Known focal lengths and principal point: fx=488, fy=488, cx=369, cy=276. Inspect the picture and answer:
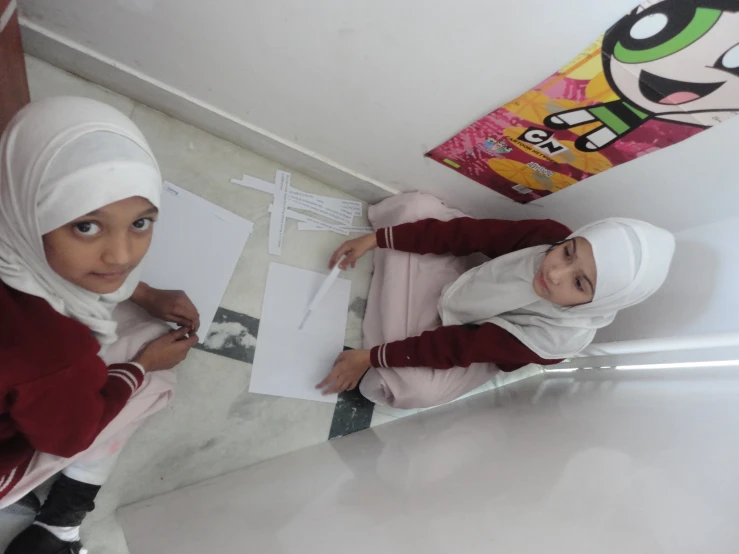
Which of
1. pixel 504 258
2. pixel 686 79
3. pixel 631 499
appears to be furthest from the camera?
pixel 504 258

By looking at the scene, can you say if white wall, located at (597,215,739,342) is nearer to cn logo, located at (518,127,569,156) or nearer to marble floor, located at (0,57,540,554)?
cn logo, located at (518,127,569,156)

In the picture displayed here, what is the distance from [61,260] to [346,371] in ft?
2.03

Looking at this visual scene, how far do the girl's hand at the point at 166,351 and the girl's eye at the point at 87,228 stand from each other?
320 mm

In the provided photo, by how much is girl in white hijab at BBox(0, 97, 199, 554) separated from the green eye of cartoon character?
60 cm

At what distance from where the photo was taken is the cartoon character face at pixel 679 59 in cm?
54

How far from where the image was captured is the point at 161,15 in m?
0.78

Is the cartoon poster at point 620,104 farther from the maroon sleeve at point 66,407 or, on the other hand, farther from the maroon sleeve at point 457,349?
the maroon sleeve at point 66,407

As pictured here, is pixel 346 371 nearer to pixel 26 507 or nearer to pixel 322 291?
pixel 322 291

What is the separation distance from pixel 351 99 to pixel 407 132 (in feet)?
0.42

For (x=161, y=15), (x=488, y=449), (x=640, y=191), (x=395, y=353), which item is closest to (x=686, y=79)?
(x=640, y=191)

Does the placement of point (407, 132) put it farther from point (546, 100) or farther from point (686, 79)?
point (686, 79)

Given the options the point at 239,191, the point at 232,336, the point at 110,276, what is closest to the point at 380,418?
the point at 232,336

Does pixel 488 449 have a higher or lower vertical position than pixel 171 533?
higher

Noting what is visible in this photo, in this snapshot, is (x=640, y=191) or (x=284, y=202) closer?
(x=640, y=191)
